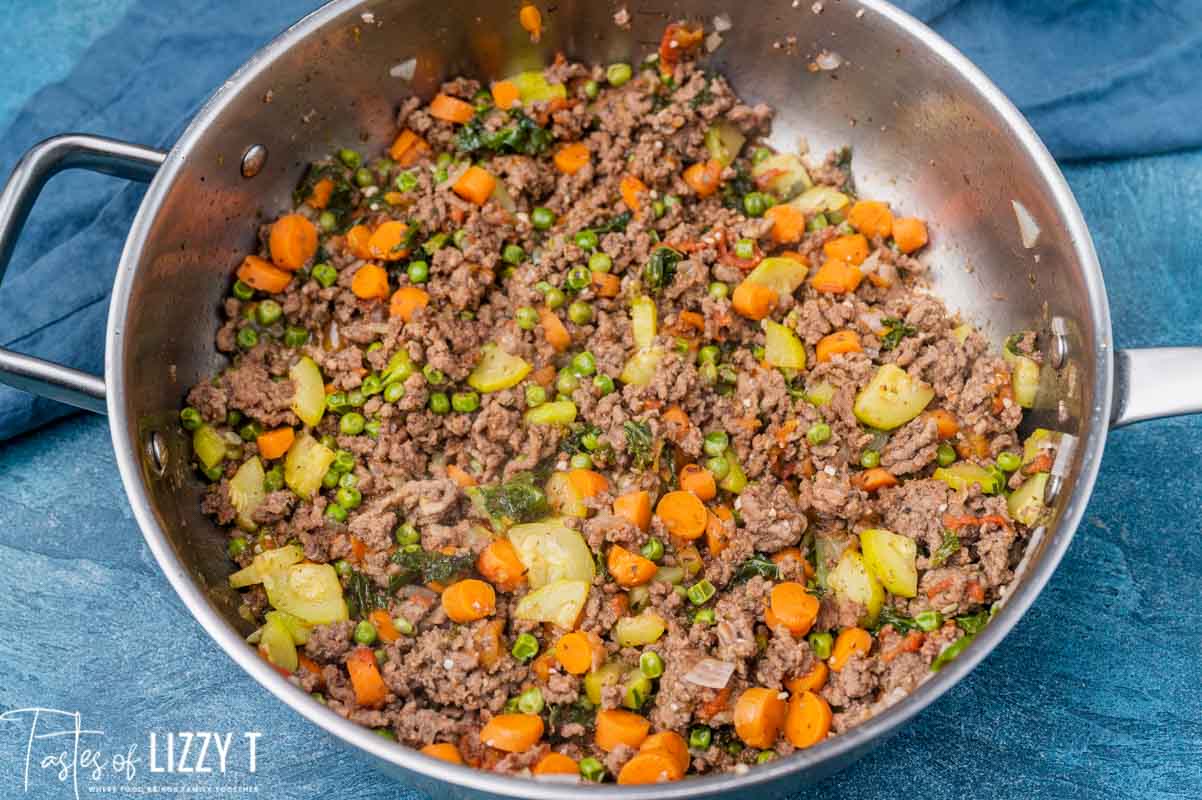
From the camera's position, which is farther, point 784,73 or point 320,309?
point 784,73

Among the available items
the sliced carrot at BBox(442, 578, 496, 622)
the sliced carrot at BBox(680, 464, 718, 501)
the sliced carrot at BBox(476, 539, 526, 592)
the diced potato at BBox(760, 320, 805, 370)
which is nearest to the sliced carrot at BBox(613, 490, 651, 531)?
the sliced carrot at BBox(680, 464, 718, 501)

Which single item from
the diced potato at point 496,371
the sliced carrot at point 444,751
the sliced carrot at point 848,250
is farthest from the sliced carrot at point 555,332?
the sliced carrot at point 444,751

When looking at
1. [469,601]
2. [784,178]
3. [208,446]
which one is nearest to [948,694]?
[469,601]

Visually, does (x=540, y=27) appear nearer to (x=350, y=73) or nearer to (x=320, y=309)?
(x=350, y=73)

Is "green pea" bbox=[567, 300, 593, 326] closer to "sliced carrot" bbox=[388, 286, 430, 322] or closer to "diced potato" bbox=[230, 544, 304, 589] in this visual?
"sliced carrot" bbox=[388, 286, 430, 322]

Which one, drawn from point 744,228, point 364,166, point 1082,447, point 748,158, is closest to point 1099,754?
point 1082,447

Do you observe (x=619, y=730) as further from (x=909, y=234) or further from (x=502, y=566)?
(x=909, y=234)
